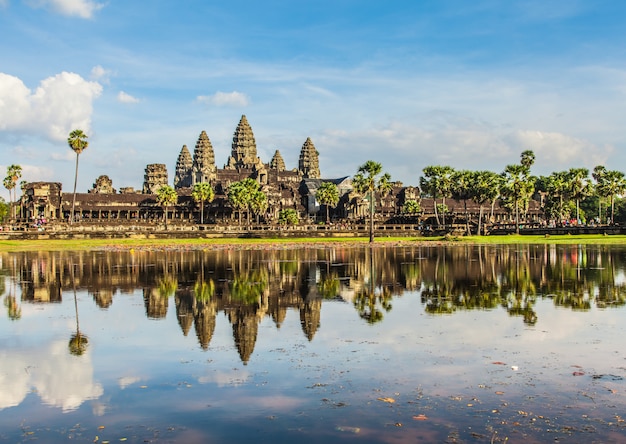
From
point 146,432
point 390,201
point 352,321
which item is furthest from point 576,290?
point 390,201

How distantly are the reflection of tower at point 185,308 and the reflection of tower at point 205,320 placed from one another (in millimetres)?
229

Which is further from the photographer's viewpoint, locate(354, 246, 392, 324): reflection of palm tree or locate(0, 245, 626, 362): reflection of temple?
locate(0, 245, 626, 362): reflection of temple

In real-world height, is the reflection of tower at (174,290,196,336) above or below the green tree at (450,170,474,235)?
below

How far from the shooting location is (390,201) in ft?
623

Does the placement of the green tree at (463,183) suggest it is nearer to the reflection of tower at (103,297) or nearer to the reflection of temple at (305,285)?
the reflection of temple at (305,285)

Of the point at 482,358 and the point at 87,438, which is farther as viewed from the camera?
the point at 482,358

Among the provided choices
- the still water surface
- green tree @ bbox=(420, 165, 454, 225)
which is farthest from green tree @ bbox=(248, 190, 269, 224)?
the still water surface

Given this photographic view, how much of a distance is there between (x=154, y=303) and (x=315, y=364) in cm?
1244

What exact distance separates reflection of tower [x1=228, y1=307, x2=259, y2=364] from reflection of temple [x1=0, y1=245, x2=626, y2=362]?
28 millimetres

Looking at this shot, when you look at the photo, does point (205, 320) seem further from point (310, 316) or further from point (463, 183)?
point (463, 183)

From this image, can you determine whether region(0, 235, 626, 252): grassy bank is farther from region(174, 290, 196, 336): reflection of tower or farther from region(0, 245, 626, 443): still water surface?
region(174, 290, 196, 336): reflection of tower

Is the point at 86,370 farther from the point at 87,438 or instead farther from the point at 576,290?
the point at 576,290

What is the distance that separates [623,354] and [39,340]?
1416cm

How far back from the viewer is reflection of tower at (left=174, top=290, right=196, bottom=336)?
20594mm
